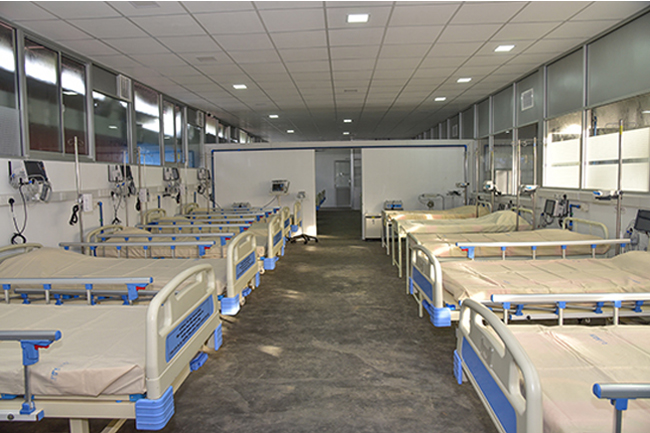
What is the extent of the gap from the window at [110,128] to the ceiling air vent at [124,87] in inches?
4.1

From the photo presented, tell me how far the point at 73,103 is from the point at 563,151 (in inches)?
251

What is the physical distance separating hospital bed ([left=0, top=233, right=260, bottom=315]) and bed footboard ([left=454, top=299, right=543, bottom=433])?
5.79 feet

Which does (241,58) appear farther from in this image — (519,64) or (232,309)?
(519,64)

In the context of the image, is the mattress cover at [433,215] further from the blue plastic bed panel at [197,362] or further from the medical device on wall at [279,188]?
the blue plastic bed panel at [197,362]

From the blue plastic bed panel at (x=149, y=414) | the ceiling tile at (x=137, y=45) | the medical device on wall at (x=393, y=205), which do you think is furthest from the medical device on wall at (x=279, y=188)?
the blue plastic bed panel at (x=149, y=414)

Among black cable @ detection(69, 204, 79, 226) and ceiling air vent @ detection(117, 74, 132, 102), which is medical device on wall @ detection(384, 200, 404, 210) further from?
black cable @ detection(69, 204, 79, 226)

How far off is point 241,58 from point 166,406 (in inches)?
178

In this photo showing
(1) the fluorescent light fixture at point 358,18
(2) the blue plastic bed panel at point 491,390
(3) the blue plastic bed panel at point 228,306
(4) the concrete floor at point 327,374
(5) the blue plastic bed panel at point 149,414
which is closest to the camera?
(2) the blue plastic bed panel at point 491,390

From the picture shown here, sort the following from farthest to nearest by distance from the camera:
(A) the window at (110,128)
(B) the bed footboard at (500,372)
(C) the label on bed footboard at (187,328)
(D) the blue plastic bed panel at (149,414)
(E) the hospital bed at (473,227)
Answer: (E) the hospital bed at (473,227)
(A) the window at (110,128)
(C) the label on bed footboard at (187,328)
(D) the blue plastic bed panel at (149,414)
(B) the bed footboard at (500,372)

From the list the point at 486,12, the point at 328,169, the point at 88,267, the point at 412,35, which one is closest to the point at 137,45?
the point at 88,267

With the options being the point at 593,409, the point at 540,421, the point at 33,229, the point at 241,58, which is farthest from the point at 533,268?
the point at 33,229

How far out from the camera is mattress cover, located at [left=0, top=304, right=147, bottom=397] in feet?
6.04

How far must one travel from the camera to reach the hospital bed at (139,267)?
129 inches

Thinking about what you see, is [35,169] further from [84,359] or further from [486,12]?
[486,12]
